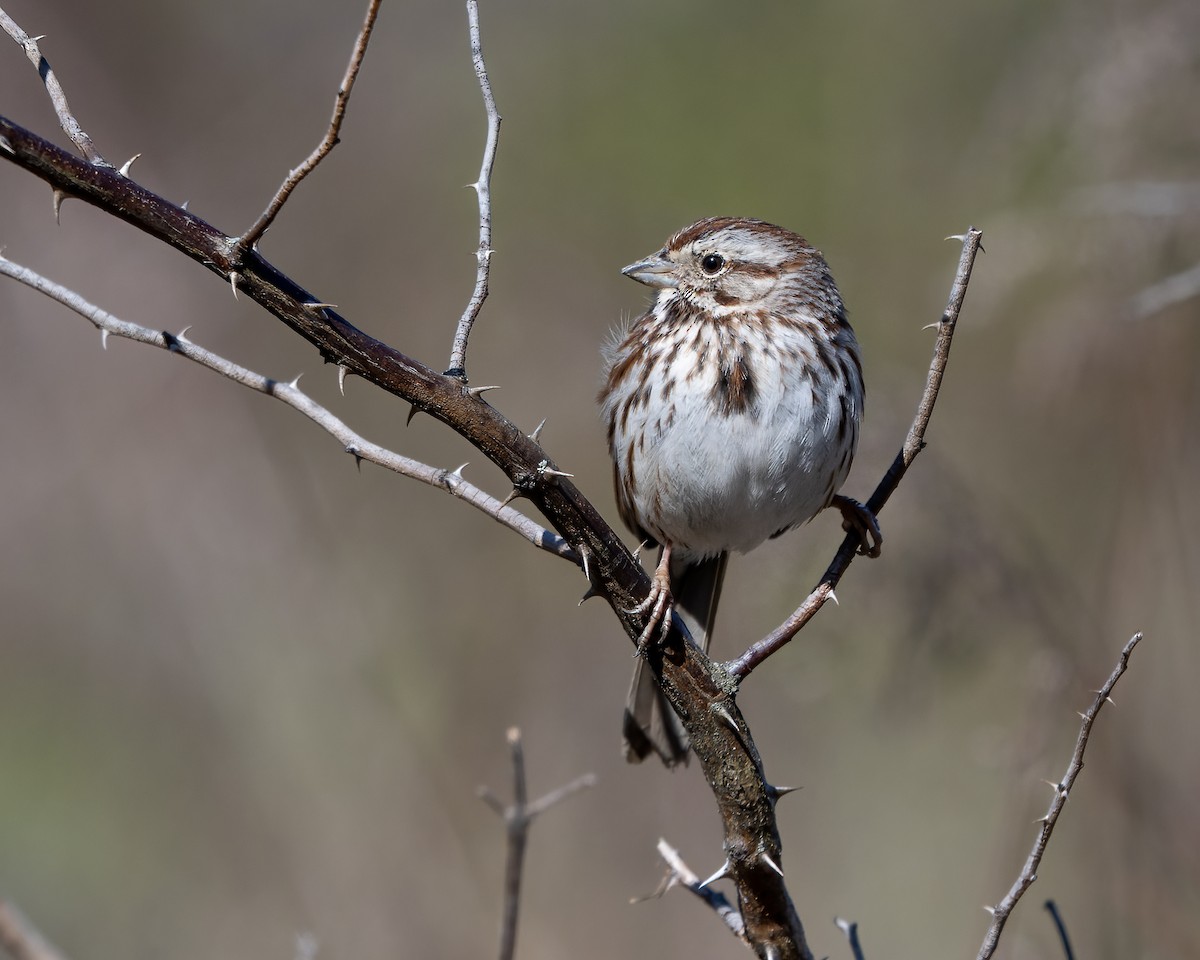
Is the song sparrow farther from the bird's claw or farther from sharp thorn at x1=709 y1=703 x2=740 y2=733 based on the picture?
sharp thorn at x1=709 y1=703 x2=740 y2=733

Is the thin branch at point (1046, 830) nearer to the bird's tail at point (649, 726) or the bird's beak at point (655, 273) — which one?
the bird's tail at point (649, 726)

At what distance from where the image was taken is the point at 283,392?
6.93 ft

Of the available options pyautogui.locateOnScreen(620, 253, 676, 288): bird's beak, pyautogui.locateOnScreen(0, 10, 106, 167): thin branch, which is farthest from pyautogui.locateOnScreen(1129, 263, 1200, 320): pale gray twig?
pyautogui.locateOnScreen(0, 10, 106, 167): thin branch

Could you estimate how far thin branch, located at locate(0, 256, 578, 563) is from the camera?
199 cm

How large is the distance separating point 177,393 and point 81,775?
2061mm

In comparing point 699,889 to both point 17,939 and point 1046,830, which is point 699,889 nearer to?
point 1046,830

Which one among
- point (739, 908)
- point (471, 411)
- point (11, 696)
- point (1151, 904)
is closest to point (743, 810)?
point (739, 908)

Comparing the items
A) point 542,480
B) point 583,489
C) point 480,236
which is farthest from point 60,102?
point 583,489

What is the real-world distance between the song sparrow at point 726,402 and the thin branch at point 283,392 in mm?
963

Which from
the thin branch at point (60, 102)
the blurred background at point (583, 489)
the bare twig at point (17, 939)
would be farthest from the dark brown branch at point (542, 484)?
the blurred background at point (583, 489)

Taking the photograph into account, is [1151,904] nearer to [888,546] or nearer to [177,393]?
[888,546]

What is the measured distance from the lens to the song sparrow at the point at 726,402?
10.7 feet

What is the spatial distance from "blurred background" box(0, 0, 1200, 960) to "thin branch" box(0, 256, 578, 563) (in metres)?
2.15

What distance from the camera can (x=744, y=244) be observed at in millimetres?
3623
